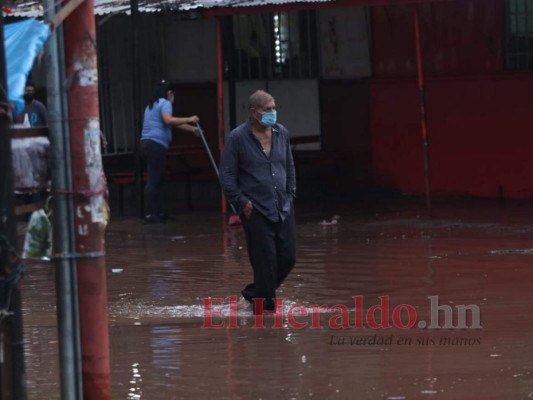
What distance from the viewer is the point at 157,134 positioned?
15164mm

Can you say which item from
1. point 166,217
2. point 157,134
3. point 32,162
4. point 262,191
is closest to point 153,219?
point 166,217

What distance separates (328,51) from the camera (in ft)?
57.7

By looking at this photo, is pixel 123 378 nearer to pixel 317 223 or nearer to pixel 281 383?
pixel 281 383

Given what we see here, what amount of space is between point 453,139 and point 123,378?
10.1m

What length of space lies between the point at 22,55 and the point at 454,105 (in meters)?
12.1

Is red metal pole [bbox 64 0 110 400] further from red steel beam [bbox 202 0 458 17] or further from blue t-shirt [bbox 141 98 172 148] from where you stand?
blue t-shirt [bbox 141 98 172 148]

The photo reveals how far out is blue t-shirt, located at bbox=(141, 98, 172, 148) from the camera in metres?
15.1

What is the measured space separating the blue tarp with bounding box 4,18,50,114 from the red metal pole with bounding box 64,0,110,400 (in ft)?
0.39

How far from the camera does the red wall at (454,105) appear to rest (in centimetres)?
1616

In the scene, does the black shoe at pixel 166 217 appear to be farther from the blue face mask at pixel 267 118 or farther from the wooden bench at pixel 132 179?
the blue face mask at pixel 267 118

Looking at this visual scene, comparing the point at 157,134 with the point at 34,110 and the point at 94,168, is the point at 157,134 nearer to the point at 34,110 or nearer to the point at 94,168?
the point at 34,110

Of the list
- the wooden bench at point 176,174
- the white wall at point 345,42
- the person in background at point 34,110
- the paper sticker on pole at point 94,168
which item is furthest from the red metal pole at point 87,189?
the white wall at point 345,42

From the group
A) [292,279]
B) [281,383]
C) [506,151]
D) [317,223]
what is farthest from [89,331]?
[506,151]

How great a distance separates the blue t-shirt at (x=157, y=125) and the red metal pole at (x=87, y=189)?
32.4 feet
